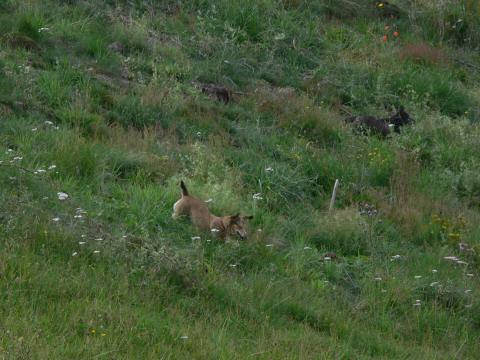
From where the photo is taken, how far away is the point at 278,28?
14.4 metres

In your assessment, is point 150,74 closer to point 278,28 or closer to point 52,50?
point 52,50

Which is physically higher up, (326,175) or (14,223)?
(14,223)

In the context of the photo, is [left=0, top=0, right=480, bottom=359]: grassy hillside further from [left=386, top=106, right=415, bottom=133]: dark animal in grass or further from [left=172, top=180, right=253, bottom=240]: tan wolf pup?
[left=386, top=106, right=415, bottom=133]: dark animal in grass

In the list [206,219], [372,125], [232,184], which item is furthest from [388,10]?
[206,219]

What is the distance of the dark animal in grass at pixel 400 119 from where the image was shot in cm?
1227

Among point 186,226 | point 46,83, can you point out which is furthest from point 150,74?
point 186,226

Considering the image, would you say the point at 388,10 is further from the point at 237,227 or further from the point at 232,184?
the point at 237,227

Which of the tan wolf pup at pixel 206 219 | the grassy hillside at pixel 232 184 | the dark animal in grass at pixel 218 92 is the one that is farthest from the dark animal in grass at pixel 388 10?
the tan wolf pup at pixel 206 219

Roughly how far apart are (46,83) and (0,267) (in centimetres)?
445

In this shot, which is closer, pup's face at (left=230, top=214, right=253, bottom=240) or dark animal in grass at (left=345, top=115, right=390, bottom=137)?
pup's face at (left=230, top=214, right=253, bottom=240)

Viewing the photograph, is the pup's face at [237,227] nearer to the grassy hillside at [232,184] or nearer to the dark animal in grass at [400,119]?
the grassy hillside at [232,184]

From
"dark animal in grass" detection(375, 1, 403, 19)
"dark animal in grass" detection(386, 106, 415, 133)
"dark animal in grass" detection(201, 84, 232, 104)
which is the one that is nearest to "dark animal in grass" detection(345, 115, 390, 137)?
"dark animal in grass" detection(386, 106, 415, 133)

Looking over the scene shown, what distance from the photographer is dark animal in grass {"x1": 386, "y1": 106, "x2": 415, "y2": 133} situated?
40.3ft

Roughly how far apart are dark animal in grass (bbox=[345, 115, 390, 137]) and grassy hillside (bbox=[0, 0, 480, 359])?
230 mm
